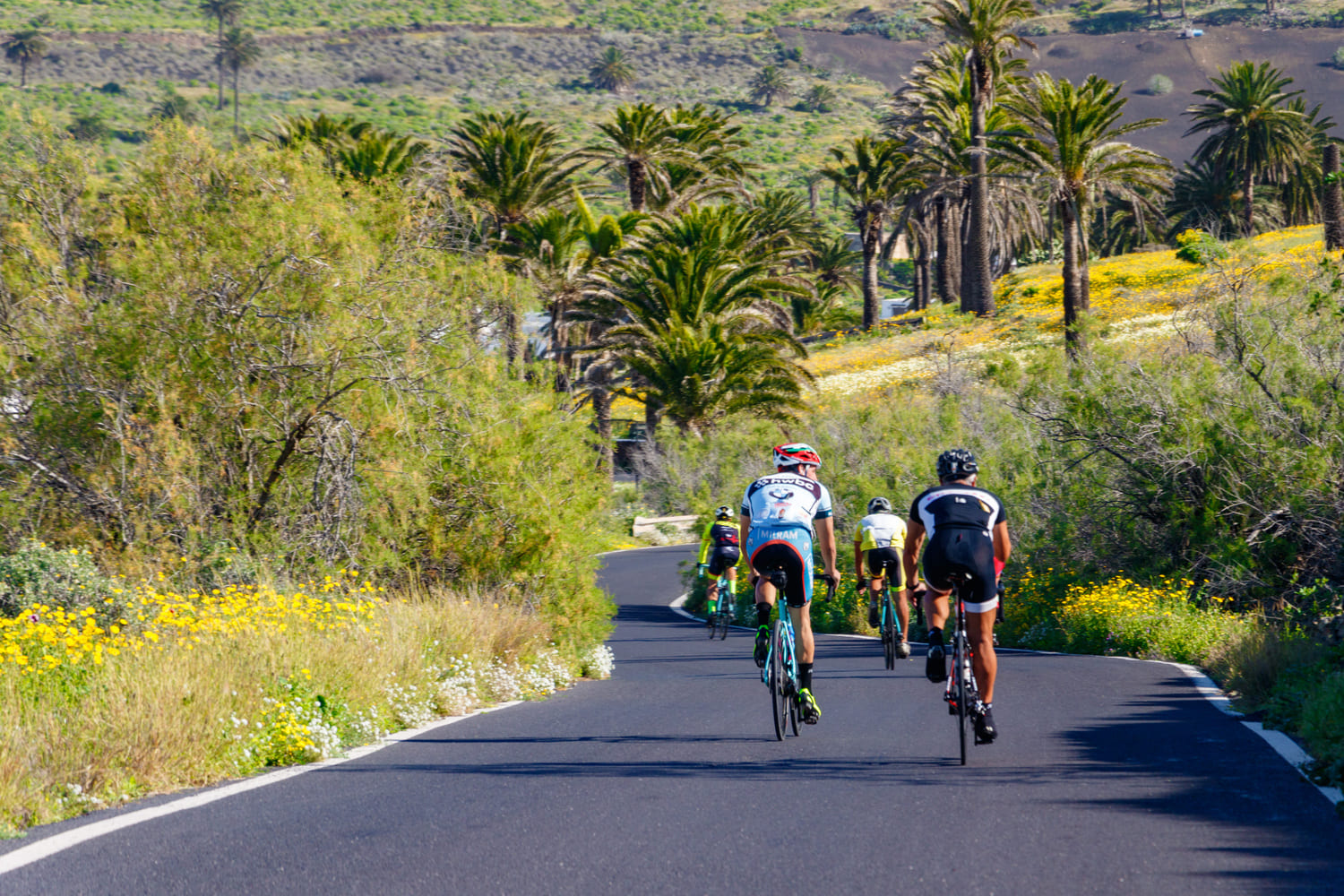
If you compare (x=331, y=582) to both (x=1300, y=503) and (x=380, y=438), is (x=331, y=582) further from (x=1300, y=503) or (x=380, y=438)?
(x=1300, y=503)

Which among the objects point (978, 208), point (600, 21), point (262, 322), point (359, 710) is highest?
point (600, 21)

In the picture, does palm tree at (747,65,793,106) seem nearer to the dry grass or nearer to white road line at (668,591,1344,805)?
white road line at (668,591,1344,805)

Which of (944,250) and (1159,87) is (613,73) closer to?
(1159,87)

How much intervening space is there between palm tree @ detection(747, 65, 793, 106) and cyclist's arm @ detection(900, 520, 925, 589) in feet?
509

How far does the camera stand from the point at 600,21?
19512 centimetres

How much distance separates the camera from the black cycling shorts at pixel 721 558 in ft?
67.4

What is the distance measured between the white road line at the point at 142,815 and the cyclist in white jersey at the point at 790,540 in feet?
9.84

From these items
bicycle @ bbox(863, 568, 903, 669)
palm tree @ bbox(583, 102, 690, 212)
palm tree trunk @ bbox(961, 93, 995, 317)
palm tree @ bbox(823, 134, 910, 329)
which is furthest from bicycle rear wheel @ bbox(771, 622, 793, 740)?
palm tree @ bbox(823, 134, 910, 329)

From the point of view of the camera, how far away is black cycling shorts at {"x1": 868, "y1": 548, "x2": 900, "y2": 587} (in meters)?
14.9

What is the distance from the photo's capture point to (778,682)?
365 inches

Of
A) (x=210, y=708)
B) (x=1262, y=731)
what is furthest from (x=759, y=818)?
(x=1262, y=731)

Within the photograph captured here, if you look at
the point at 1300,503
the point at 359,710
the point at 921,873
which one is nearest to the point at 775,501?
the point at 359,710

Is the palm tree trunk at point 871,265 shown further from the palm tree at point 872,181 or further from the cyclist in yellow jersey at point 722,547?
the cyclist in yellow jersey at point 722,547

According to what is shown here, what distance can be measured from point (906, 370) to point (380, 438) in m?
41.2
